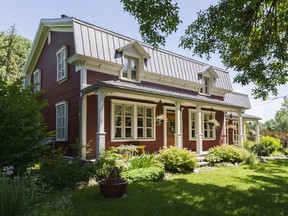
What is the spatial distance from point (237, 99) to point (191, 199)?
18152 mm

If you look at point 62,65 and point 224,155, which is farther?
point 62,65

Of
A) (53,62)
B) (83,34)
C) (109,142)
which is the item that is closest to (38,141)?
(109,142)

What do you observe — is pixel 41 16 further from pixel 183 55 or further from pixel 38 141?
pixel 38 141

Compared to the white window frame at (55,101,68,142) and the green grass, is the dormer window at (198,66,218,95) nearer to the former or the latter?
the white window frame at (55,101,68,142)

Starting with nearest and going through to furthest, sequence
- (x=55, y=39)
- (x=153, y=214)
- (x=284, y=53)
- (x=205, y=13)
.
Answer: (x=153, y=214)
(x=205, y=13)
(x=284, y=53)
(x=55, y=39)

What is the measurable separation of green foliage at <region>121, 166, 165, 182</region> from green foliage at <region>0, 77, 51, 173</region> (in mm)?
2851

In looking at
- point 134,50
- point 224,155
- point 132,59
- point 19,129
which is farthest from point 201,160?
point 19,129

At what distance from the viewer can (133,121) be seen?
12789 mm

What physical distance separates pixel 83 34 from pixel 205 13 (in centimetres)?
659

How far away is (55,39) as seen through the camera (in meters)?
14.0

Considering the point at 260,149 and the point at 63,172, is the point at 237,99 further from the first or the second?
the point at 63,172

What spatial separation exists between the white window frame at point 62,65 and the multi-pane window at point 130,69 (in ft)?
9.44

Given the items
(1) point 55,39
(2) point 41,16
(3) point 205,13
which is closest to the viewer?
(3) point 205,13

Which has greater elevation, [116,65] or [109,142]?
[116,65]
